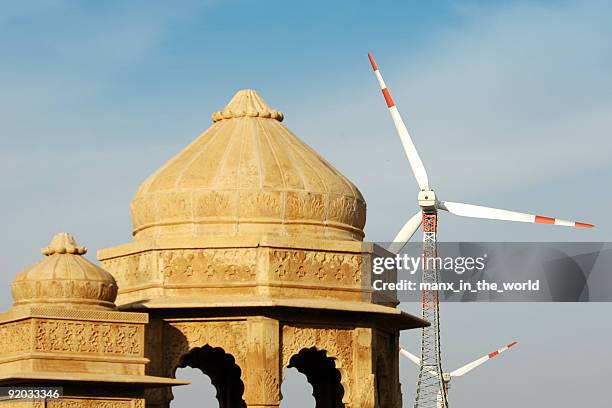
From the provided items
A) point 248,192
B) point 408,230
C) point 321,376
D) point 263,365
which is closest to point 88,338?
point 263,365

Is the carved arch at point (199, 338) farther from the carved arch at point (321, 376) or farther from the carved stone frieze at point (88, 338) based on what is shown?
the carved arch at point (321, 376)

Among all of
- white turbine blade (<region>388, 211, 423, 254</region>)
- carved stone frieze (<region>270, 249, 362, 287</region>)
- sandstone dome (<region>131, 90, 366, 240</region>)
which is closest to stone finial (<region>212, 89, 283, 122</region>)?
sandstone dome (<region>131, 90, 366, 240</region>)

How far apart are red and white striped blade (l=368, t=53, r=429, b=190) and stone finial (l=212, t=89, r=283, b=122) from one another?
19.9 meters

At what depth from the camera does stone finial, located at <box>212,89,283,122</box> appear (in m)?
45.2

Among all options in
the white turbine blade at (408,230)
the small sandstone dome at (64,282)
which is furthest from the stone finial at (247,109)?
the white turbine blade at (408,230)

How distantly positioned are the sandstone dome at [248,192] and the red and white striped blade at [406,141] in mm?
21191

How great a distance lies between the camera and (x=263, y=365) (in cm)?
4125

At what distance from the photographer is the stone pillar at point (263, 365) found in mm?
41125

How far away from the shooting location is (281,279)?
42.0m

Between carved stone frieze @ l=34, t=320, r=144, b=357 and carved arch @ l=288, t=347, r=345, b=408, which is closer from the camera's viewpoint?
carved stone frieze @ l=34, t=320, r=144, b=357

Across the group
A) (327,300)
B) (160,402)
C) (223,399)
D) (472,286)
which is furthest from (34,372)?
(472,286)

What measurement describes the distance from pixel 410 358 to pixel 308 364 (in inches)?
1320

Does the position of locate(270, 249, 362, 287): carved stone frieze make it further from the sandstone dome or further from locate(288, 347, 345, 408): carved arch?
locate(288, 347, 345, 408): carved arch

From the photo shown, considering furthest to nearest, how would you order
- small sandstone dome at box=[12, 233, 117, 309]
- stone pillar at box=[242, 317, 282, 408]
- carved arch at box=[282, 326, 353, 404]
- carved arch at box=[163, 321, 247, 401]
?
carved arch at box=[282, 326, 353, 404]
carved arch at box=[163, 321, 247, 401]
stone pillar at box=[242, 317, 282, 408]
small sandstone dome at box=[12, 233, 117, 309]
